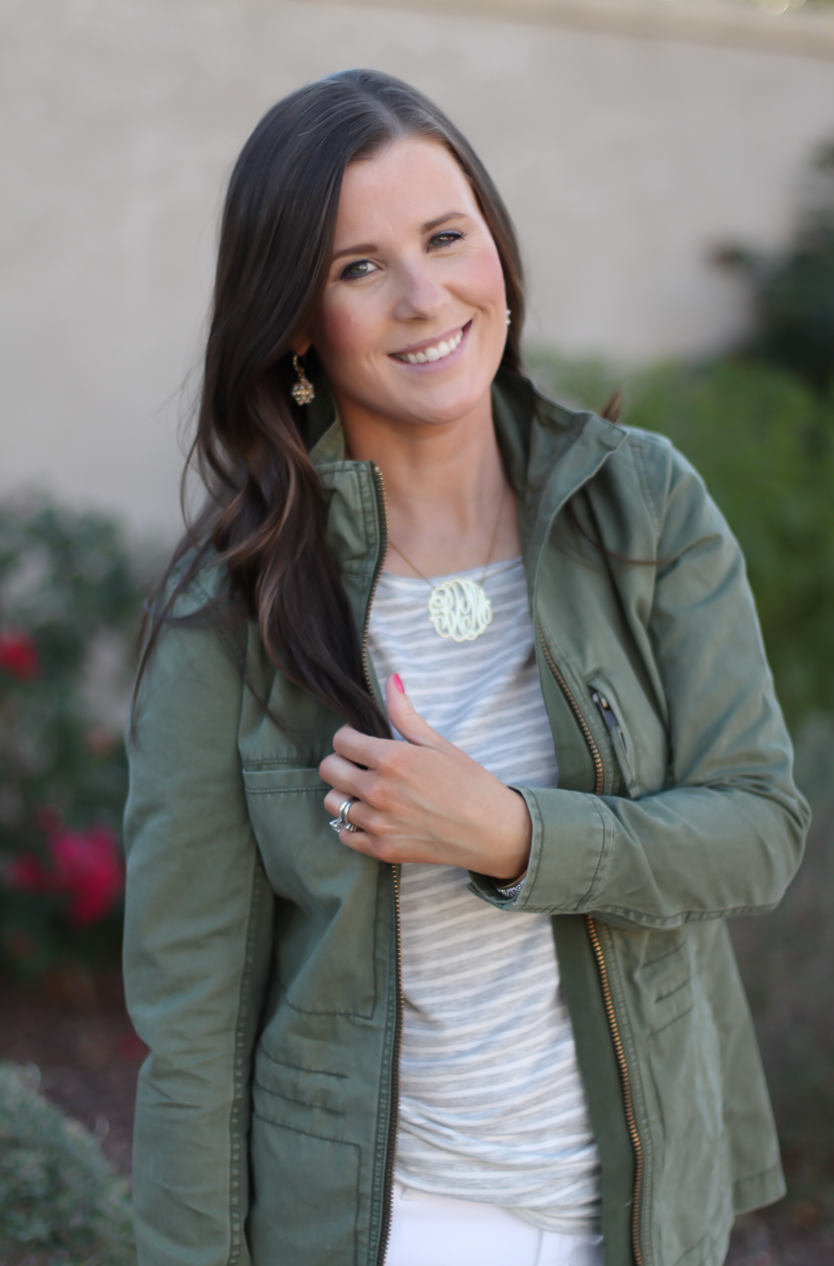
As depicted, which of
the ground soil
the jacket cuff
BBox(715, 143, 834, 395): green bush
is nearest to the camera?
the jacket cuff

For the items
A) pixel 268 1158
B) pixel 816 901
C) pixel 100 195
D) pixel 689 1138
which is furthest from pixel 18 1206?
pixel 100 195

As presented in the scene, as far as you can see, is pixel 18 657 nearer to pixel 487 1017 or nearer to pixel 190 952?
pixel 190 952

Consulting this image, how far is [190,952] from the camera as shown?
1.61 metres

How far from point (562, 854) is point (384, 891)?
0.29 metres

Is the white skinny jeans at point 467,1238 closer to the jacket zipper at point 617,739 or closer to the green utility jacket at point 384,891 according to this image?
the green utility jacket at point 384,891

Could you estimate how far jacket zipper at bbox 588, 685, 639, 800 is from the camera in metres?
1.58

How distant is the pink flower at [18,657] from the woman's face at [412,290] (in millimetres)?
2652

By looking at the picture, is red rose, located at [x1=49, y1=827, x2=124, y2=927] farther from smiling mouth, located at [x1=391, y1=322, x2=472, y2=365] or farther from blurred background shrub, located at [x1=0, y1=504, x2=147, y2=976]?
smiling mouth, located at [x1=391, y1=322, x2=472, y2=365]

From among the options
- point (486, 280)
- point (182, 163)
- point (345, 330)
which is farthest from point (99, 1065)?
point (182, 163)

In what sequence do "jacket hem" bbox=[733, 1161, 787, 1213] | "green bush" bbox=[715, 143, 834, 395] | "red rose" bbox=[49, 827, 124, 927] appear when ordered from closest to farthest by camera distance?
"jacket hem" bbox=[733, 1161, 787, 1213] → "red rose" bbox=[49, 827, 124, 927] → "green bush" bbox=[715, 143, 834, 395]

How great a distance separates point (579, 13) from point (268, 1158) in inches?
259

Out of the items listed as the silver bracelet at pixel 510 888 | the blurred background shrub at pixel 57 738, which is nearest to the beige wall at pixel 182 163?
the blurred background shrub at pixel 57 738

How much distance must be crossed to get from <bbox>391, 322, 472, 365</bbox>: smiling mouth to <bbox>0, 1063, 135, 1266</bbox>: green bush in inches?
61.4

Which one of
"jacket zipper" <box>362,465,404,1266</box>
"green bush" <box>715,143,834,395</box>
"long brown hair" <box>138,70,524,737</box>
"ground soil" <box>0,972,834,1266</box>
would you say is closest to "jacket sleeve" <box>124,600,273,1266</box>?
"long brown hair" <box>138,70,524,737</box>
